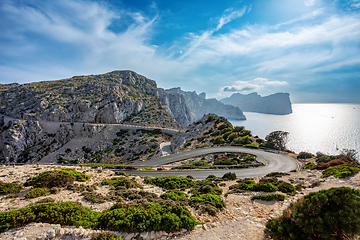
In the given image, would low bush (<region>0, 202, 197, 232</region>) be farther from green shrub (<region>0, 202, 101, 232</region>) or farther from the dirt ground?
the dirt ground

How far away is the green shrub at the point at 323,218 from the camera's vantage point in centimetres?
507

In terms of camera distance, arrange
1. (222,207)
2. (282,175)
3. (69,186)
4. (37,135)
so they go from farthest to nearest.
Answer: (37,135) → (282,175) → (69,186) → (222,207)

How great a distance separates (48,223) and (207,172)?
17.9 metres

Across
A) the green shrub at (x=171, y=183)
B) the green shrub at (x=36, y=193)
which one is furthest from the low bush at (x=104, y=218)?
the green shrub at (x=171, y=183)

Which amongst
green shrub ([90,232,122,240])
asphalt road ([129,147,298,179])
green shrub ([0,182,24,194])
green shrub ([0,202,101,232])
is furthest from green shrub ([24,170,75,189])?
asphalt road ([129,147,298,179])

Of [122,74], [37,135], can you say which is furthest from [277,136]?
[122,74]

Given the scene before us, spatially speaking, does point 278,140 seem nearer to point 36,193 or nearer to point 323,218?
point 323,218

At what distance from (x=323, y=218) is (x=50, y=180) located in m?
15.7

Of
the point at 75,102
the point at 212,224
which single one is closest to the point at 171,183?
the point at 212,224

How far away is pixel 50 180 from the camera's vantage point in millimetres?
11305

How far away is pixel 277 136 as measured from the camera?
116 feet

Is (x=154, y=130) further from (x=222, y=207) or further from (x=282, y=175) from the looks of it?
(x=222, y=207)

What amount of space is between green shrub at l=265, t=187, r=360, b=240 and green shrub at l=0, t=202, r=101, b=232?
785cm

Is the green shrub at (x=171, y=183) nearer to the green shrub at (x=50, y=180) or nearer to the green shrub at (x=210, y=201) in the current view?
the green shrub at (x=210, y=201)
